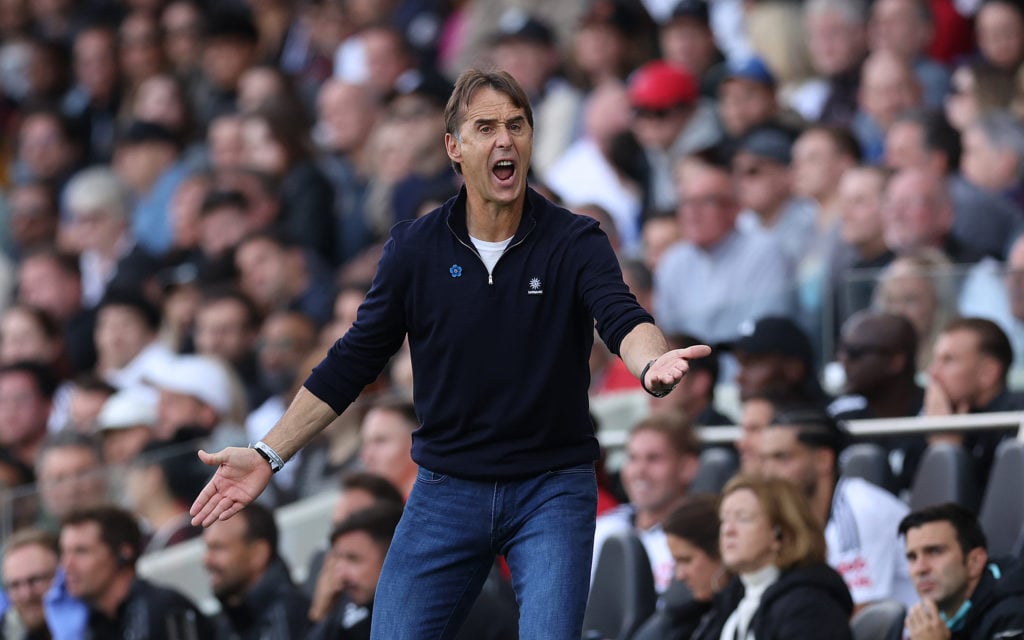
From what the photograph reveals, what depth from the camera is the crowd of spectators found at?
8.54 m

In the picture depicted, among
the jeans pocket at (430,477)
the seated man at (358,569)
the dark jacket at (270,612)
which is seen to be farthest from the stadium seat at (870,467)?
the jeans pocket at (430,477)

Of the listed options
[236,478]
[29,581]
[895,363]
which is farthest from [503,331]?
[29,581]

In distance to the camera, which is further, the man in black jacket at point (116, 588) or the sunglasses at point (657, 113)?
the sunglasses at point (657, 113)

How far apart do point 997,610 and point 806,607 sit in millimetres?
617

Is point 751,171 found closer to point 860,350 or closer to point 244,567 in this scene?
point 860,350

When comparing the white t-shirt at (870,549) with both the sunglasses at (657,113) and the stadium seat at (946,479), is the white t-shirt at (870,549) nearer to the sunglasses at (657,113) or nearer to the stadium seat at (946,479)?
the stadium seat at (946,479)

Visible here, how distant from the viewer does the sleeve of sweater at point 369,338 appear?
16.3ft

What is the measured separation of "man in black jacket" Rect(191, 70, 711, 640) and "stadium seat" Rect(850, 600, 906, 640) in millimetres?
1916

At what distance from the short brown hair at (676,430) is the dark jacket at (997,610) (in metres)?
1.83

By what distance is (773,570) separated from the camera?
6723 millimetres

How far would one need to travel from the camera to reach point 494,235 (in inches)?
193

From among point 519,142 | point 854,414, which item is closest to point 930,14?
point 854,414

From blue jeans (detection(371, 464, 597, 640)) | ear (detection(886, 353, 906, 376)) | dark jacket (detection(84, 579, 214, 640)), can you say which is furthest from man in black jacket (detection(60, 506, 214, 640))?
blue jeans (detection(371, 464, 597, 640))

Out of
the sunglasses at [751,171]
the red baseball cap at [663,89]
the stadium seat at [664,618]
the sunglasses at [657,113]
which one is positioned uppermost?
the red baseball cap at [663,89]
